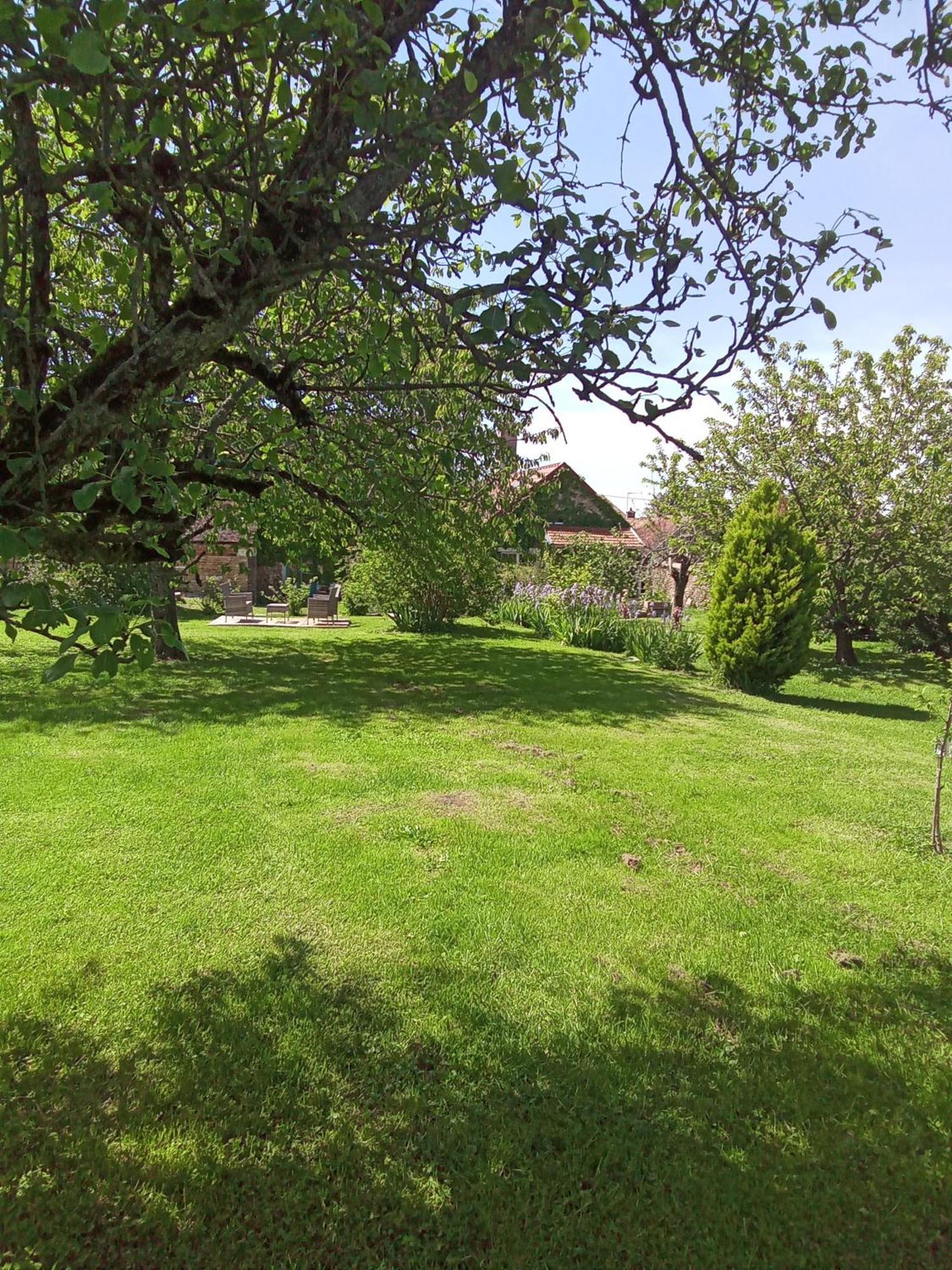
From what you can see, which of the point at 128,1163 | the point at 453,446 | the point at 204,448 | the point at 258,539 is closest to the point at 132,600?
the point at 128,1163

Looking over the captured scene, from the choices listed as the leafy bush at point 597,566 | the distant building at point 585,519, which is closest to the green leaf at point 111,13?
the leafy bush at point 597,566

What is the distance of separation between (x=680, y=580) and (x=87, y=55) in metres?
23.5

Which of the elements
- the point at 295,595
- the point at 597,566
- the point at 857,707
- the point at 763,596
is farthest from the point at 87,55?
the point at 295,595

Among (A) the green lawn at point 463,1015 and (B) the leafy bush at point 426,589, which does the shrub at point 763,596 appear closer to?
(A) the green lawn at point 463,1015

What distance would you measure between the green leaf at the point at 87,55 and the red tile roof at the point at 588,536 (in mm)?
21545

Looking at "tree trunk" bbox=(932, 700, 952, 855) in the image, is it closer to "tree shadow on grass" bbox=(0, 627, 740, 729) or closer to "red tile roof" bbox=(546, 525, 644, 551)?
"tree shadow on grass" bbox=(0, 627, 740, 729)

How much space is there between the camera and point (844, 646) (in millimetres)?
15969

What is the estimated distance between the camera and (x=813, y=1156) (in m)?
2.43

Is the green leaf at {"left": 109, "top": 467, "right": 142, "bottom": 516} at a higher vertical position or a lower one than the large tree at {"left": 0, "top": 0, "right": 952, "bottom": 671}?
lower

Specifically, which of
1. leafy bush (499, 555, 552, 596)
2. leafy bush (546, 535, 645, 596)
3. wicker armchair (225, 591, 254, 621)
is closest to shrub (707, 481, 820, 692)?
leafy bush (546, 535, 645, 596)

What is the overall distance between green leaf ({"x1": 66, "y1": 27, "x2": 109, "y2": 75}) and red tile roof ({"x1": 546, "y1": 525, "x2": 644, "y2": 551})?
21545 millimetres

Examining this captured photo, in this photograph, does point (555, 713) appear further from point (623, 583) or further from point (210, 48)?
point (623, 583)

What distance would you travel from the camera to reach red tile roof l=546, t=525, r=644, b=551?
25672mm

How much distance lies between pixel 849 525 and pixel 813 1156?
48.7 feet
